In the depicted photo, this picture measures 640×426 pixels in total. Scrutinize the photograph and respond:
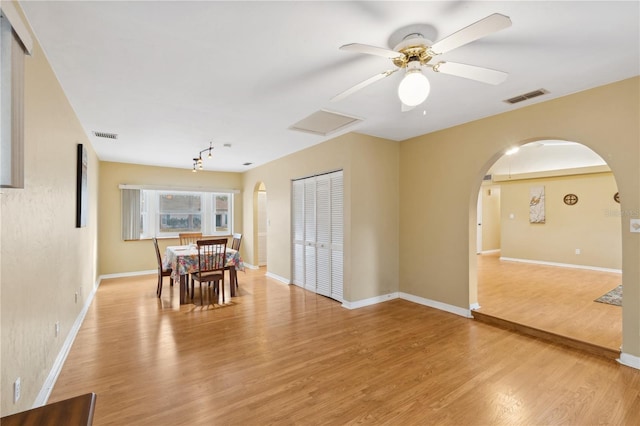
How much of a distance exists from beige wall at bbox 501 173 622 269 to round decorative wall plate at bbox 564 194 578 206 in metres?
0.07

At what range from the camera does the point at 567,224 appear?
6.88m

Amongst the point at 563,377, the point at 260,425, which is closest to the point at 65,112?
the point at 260,425

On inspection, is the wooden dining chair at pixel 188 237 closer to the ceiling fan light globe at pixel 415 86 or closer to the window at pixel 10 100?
the window at pixel 10 100

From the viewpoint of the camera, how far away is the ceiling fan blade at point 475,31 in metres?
1.37

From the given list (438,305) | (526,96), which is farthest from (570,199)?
(526,96)

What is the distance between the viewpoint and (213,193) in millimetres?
7336

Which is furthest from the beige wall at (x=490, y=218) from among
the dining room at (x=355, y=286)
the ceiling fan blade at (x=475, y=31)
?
the ceiling fan blade at (x=475, y=31)

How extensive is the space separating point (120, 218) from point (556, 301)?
26.4 feet

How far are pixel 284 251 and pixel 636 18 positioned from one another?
5.14 meters

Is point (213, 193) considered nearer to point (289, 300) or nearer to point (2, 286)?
point (289, 300)

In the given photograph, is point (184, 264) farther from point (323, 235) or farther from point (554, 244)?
point (554, 244)

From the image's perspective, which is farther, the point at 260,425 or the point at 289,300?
the point at 289,300

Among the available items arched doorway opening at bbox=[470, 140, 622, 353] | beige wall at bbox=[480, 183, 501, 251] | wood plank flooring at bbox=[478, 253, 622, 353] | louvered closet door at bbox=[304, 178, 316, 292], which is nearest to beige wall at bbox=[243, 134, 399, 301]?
louvered closet door at bbox=[304, 178, 316, 292]

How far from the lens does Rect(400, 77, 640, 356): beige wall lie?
Result: 2.54 metres
